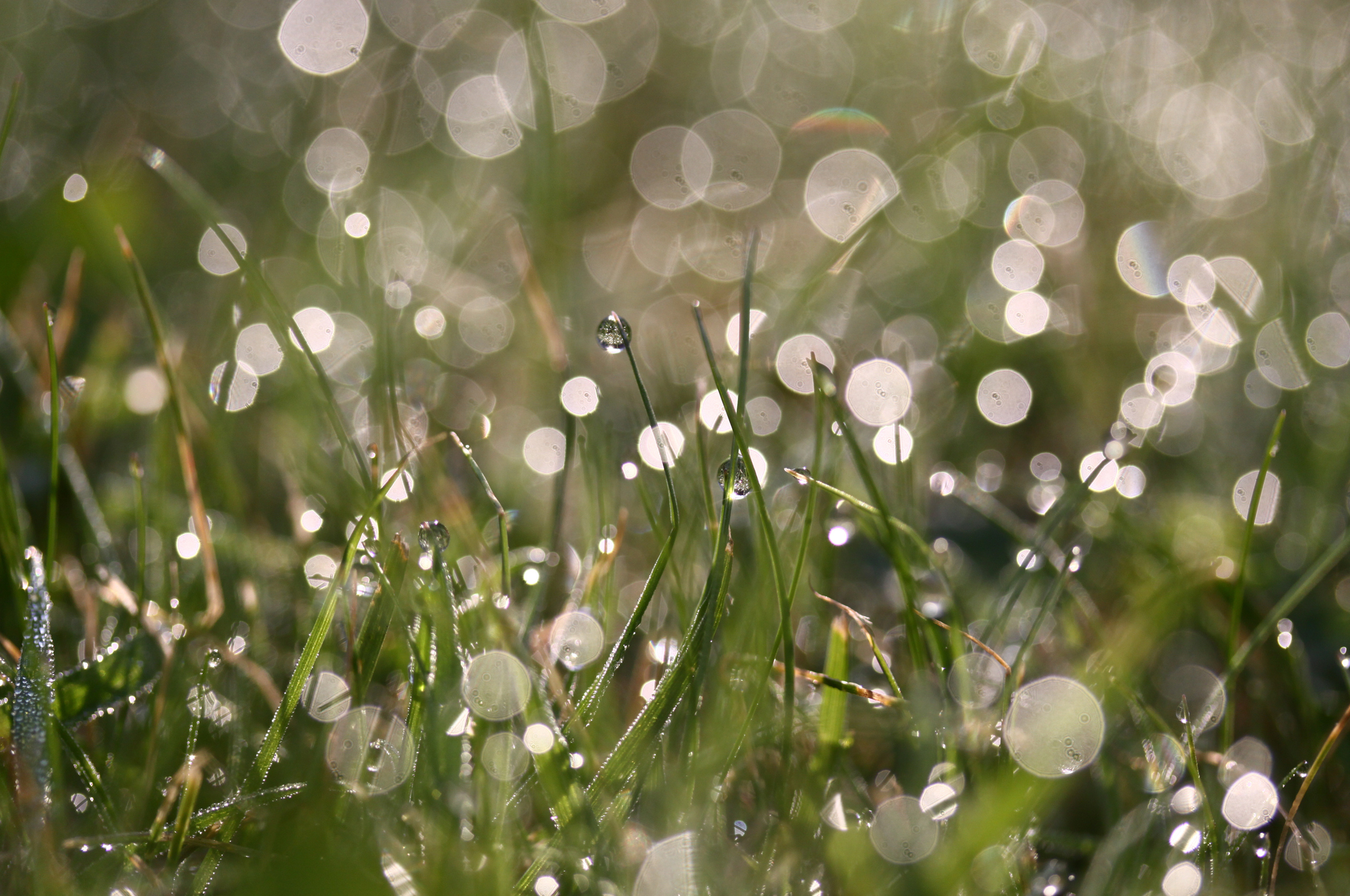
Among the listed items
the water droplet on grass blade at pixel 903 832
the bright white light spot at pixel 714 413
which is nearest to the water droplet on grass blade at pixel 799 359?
the bright white light spot at pixel 714 413

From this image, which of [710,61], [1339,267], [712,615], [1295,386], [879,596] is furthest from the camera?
[710,61]

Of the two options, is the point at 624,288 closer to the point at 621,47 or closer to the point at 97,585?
the point at 97,585

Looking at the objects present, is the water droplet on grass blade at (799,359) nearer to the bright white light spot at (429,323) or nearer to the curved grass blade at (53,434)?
the bright white light spot at (429,323)

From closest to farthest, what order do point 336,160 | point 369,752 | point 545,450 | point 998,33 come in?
point 369,752
point 545,450
point 336,160
point 998,33

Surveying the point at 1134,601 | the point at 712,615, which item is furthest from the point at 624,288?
the point at 712,615

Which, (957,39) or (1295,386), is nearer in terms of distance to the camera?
(1295,386)

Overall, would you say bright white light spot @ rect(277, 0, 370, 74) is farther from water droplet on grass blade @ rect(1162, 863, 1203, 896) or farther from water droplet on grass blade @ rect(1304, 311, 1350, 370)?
water droplet on grass blade @ rect(1162, 863, 1203, 896)

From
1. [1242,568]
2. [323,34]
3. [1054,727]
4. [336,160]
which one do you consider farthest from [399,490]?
[323,34]

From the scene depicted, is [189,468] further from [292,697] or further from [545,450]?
[545,450]
